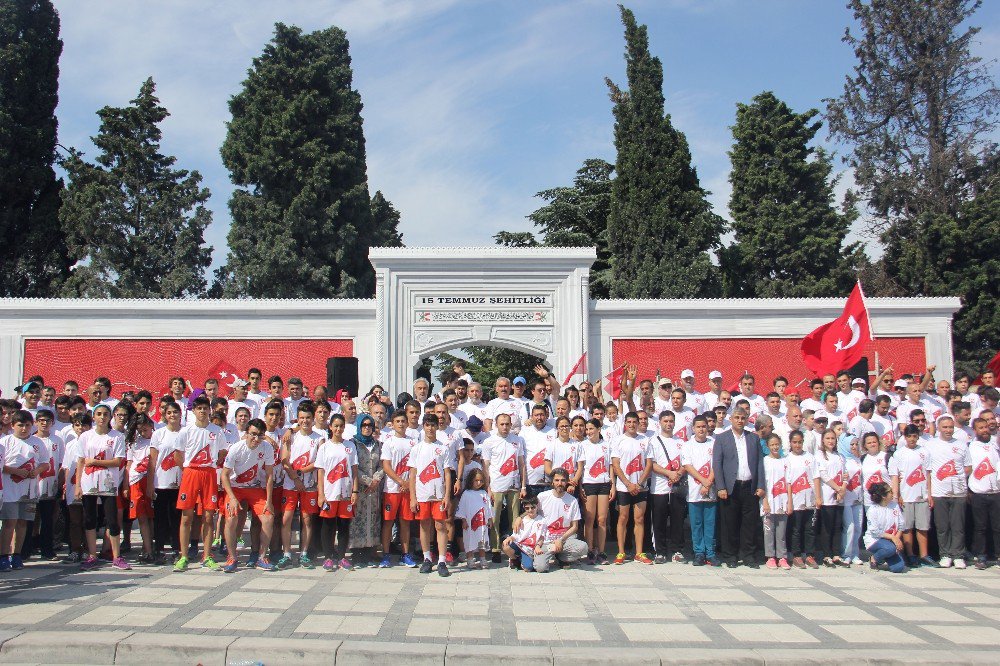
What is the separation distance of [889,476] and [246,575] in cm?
730

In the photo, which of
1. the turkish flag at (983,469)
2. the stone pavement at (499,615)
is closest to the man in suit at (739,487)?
the stone pavement at (499,615)

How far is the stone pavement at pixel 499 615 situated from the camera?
18.3ft

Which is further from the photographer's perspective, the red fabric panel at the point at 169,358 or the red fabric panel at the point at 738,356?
the red fabric panel at the point at 738,356

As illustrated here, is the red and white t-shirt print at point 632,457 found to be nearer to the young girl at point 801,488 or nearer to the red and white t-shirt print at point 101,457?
the young girl at point 801,488

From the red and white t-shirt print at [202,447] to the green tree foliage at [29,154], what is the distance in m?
21.6

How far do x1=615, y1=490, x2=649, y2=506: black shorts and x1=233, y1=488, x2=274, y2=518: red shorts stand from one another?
156 inches

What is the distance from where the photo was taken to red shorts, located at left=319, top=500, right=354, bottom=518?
836 cm

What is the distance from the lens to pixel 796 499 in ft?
29.3

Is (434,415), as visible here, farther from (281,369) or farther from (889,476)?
(281,369)

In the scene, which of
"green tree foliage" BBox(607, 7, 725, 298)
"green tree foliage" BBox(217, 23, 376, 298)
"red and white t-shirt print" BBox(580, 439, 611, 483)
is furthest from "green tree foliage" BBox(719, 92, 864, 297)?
"red and white t-shirt print" BBox(580, 439, 611, 483)

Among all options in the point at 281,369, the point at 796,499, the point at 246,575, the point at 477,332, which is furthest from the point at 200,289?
the point at 796,499

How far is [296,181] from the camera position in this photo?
28188 millimetres

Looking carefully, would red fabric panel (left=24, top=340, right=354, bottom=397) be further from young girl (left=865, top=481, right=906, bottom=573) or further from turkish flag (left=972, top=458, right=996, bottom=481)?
turkish flag (left=972, top=458, right=996, bottom=481)

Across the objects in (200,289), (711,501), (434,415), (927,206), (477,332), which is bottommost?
(711,501)
